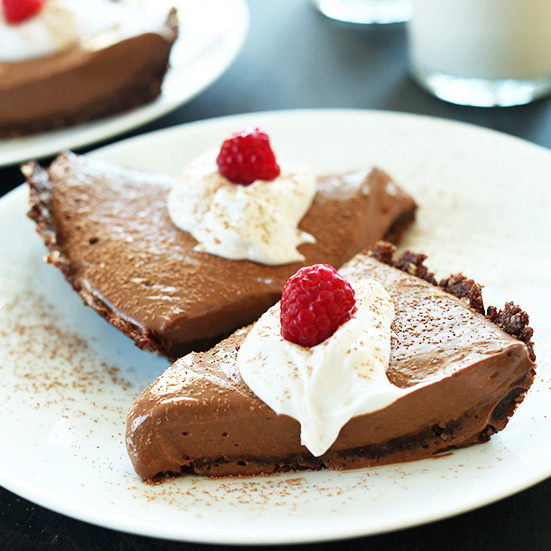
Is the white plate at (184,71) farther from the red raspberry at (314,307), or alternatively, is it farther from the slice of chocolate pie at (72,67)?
the red raspberry at (314,307)

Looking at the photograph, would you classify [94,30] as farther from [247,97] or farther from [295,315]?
[295,315]

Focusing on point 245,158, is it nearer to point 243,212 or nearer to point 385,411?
point 243,212

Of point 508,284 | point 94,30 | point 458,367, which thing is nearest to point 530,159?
point 508,284

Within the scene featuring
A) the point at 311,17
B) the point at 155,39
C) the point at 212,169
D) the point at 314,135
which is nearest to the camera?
the point at 212,169

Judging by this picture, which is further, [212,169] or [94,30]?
[94,30]

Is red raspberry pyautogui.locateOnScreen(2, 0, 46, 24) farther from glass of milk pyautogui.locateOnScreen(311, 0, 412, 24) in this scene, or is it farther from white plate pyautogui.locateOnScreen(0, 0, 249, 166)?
glass of milk pyautogui.locateOnScreen(311, 0, 412, 24)

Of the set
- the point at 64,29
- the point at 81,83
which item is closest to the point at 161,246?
the point at 81,83
